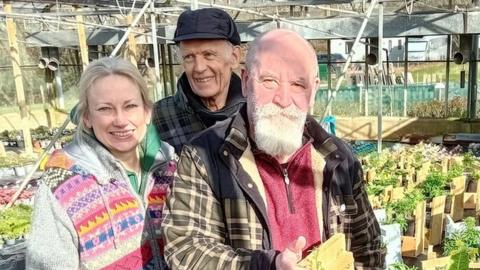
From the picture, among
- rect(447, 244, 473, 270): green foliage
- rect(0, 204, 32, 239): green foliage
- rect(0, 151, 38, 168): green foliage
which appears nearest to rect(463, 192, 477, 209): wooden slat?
rect(447, 244, 473, 270): green foliage

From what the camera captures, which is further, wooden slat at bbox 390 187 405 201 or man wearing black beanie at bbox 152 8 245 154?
wooden slat at bbox 390 187 405 201

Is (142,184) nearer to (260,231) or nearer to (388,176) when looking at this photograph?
(260,231)

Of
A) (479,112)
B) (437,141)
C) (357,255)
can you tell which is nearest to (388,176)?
(357,255)

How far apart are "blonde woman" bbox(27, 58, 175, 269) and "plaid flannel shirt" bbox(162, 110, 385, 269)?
184mm

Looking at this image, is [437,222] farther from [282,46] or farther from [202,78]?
[282,46]

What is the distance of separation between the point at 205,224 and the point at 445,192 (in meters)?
3.88

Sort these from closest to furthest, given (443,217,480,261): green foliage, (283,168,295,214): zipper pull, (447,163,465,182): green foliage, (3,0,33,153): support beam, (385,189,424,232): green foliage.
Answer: (283,168,295,214): zipper pull < (443,217,480,261): green foliage < (385,189,424,232): green foliage < (447,163,465,182): green foliage < (3,0,33,153): support beam

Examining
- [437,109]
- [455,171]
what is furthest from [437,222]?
[437,109]

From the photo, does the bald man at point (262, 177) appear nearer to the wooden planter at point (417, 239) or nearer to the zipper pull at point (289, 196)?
the zipper pull at point (289, 196)

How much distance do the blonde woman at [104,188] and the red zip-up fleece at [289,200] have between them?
12.7 inches

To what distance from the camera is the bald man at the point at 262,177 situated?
1.15 m

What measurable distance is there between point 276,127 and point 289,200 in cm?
18

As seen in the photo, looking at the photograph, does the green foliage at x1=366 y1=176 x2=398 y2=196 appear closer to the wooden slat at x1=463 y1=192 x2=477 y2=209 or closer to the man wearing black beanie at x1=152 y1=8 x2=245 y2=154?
the wooden slat at x1=463 y1=192 x2=477 y2=209

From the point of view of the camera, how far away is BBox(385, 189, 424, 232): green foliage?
3.75 metres
